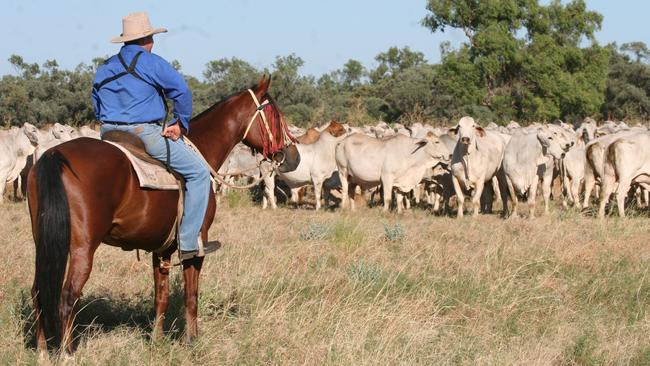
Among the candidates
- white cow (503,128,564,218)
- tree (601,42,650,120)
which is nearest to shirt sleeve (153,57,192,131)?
white cow (503,128,564,218)

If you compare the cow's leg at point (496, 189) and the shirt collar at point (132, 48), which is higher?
the shirt collar at point (132, 48)

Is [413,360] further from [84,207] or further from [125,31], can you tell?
[125,31]

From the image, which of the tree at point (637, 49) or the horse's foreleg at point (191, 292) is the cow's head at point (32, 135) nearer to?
the horse's foreleg at point (191, 292)

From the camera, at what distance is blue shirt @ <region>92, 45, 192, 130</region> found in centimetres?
662

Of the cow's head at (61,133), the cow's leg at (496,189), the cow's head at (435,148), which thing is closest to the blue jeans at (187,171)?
the cow's head at (435,148)

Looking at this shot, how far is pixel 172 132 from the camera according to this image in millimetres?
6770

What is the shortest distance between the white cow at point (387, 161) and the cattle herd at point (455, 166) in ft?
0.07

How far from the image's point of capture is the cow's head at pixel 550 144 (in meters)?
18.7

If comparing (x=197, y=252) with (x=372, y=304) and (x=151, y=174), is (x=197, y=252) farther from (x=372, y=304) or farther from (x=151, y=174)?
(x=372, y=304)

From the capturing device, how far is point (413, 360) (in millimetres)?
6590

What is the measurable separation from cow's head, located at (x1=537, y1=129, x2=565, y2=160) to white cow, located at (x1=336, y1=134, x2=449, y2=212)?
6.71 ft

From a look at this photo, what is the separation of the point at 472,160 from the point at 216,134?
11.6m

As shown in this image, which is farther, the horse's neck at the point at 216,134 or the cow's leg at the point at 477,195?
the cow's leg at the point at 477,195

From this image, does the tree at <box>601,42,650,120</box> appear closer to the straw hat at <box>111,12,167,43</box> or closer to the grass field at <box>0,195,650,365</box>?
the grass field at <box>0,195,650,365</box>
